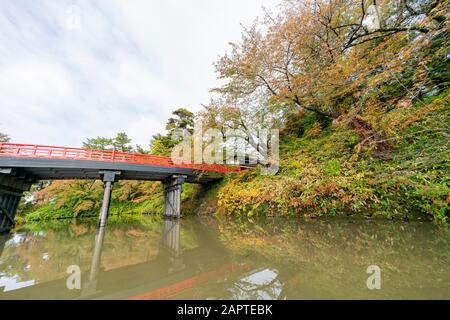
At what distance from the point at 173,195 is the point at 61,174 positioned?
16.3 ft

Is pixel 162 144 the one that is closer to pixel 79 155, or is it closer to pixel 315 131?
pixel 79 155

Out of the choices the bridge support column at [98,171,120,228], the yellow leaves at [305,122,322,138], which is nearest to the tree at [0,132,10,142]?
the bridge support column at [98,171,120,228]

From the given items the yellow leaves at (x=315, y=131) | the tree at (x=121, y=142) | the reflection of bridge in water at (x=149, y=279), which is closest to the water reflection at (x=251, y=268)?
the reflection of bridge in water at (x=149, y=279)

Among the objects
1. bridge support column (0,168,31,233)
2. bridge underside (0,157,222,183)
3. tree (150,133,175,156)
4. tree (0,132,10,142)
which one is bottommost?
bridge support column (0,168,31,233)

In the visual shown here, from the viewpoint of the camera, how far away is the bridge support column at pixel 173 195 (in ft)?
31.4

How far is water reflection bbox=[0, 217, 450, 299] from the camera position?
69.7 inches

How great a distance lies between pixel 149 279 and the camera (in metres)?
2.30

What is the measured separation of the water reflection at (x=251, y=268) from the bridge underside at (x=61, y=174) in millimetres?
3379

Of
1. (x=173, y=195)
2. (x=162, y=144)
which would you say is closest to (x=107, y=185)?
(x=173, y=195)

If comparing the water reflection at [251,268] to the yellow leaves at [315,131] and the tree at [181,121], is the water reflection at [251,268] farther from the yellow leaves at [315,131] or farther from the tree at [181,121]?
the tree at [181,121]

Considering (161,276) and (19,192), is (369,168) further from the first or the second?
(19,192)

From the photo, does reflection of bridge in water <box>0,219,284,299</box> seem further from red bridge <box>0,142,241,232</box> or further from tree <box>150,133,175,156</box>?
tree <box>150,133,175,156</box>

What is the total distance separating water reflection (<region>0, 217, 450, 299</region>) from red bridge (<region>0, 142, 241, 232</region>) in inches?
135

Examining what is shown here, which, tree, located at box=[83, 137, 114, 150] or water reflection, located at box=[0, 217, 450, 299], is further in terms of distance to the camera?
tree, located at box=[83, 137, 114, 150]
